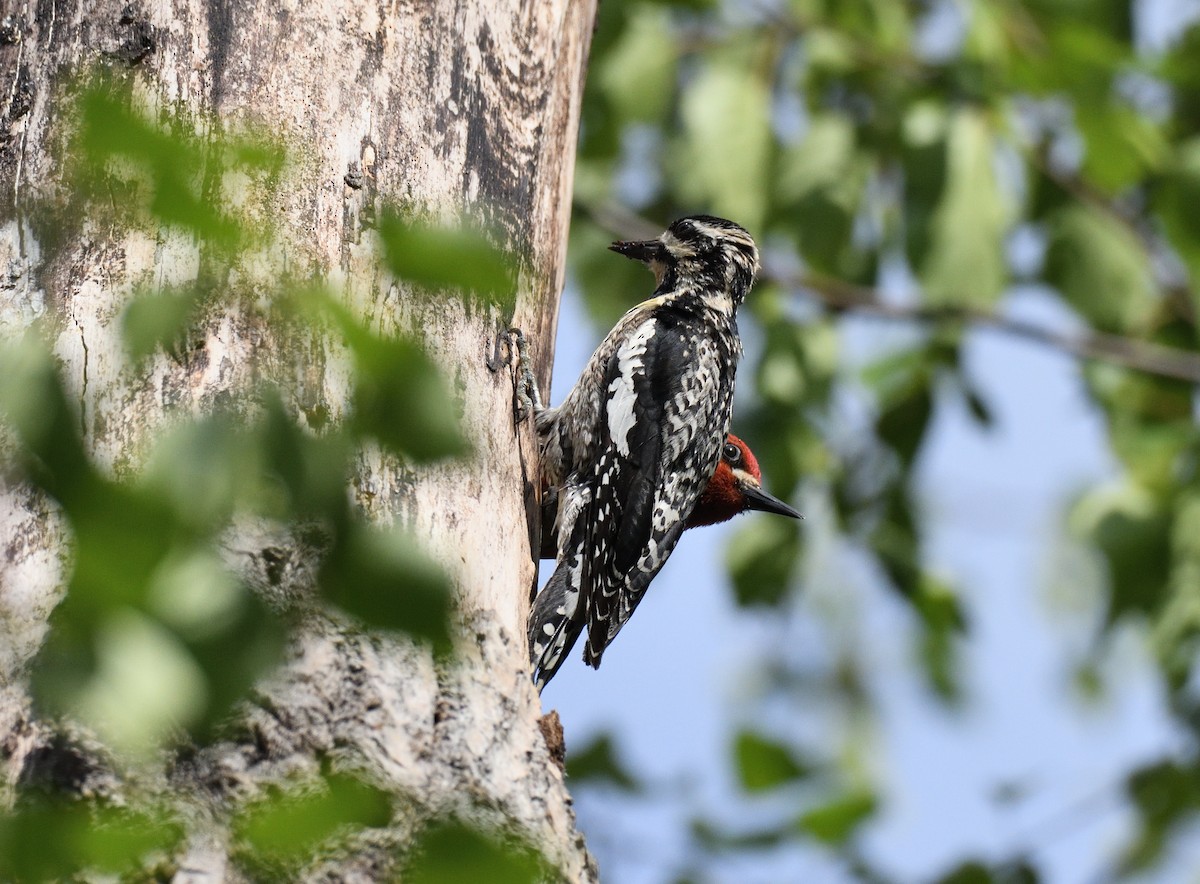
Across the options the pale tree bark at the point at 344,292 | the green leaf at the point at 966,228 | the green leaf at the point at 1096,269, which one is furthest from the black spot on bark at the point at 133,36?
the green leaf at the point at 1096,269

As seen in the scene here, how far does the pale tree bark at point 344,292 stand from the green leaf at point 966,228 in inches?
60.1

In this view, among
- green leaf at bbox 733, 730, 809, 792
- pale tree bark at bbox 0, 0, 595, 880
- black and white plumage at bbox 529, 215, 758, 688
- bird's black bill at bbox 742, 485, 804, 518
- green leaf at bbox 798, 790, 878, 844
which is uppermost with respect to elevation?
bird's black bill at bbox 742, 485, 804, 518

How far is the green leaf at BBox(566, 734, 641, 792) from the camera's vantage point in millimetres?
1188

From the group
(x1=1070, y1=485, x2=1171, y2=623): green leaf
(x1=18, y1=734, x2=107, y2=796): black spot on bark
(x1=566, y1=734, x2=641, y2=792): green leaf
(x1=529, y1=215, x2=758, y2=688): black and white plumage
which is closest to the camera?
(x1=566, y1=734, x2=641, y2=792): green leaf

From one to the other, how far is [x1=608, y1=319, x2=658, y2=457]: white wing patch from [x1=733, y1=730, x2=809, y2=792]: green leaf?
2919mm

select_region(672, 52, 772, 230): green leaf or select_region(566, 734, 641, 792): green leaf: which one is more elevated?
select_region(672, 52, 772, 230): green leaf

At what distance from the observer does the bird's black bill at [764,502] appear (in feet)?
14.9

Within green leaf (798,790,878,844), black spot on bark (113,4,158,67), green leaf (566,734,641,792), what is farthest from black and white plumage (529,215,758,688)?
green leaf (798,790,878,844)

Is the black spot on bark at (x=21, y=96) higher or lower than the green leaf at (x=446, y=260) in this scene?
higher

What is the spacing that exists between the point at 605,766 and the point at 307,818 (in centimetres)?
47

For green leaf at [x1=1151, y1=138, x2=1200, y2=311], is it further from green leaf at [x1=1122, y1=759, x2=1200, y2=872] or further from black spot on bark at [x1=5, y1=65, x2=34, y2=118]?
black spot on bark at [x1=5, y1=65, x2=34, y2=118]

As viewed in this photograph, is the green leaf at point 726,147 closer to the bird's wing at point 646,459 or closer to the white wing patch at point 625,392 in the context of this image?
the bird's wing at point 646,459

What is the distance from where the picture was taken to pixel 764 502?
458cm

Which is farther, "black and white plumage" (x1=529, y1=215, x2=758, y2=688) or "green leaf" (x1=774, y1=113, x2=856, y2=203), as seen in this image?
"green leaf" (x1=774, y1=113, x2=856, y2=203)
